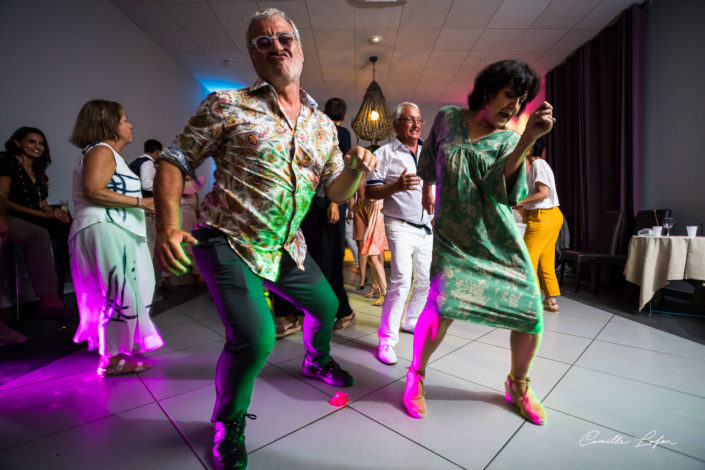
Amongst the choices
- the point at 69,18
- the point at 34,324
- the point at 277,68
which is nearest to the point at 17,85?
the point at 69,18

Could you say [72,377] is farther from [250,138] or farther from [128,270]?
[250,138]

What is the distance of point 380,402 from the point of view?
56.4 inches

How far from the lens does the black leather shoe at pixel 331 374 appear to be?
1.57 metres

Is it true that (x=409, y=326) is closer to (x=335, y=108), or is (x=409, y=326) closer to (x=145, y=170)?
(x=335, y=108)

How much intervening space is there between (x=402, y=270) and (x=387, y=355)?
1.63 ft

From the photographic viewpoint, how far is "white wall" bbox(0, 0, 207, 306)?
9.61ft

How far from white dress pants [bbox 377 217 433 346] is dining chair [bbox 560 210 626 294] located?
244cm

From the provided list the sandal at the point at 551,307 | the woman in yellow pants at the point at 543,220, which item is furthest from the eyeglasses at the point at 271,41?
the sandal at the point at 551,307

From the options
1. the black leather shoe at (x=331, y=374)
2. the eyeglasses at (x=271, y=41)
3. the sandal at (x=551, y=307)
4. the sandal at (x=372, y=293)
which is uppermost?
the eyeglasses at (x=271, y=41)

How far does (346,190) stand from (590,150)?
4744 millimetres

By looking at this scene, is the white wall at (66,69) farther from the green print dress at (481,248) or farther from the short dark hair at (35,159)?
the green print dress at (481,248)

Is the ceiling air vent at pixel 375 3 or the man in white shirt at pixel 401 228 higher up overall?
the ceiling air vent at pixel 375 3

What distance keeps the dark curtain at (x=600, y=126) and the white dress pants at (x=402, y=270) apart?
3.29 meters

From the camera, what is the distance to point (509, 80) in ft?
3.88
